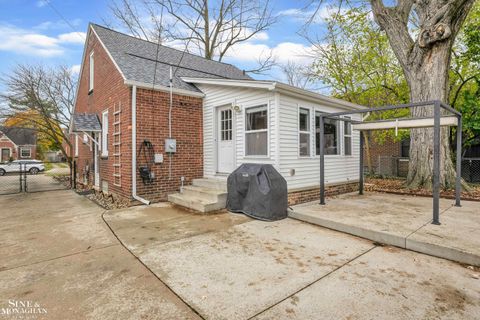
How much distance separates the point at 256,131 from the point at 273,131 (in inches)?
23.4

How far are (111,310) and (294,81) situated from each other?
74.4ft

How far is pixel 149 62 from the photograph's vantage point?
8188 millimetres

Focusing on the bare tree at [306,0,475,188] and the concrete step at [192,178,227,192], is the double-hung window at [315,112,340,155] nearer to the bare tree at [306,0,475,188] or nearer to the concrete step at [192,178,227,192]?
the bare tree at [306,0,475,188]

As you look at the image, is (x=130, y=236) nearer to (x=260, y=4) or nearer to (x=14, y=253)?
(x=14, y=253)

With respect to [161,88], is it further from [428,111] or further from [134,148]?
[428,111]

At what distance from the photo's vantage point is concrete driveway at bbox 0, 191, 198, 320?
2.10 m

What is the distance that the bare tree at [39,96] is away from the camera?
482 inches

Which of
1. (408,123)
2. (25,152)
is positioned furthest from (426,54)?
(25,152)

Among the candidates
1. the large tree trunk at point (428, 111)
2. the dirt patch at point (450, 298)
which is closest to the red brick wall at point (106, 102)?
the dirt patch at point (450, 298)

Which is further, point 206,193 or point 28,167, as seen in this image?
point 28,167

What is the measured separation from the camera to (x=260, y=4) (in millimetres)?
12875

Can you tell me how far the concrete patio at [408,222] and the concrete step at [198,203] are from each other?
68.4 inches

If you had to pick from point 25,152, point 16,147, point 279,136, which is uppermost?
point 16,147

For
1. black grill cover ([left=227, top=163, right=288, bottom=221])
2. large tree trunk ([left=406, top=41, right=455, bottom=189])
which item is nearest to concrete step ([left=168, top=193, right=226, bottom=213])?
black grill cover ([left=227, top=163, right=288, bottom=221])
